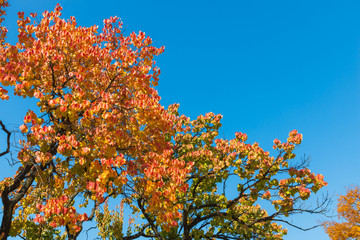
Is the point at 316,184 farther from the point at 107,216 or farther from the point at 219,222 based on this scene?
the point at 107,216

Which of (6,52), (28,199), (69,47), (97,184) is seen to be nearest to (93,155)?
(97,184)

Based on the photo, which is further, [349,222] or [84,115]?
[349,222]

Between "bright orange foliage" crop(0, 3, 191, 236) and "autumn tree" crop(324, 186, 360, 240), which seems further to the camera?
"autumn tree" crop(324, 186, 360, 240)

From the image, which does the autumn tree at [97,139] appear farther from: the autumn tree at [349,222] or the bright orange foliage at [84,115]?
the autumn tree at [349,222]

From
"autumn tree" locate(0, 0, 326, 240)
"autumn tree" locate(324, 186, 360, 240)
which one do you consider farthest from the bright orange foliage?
"autumn tree" locate(324, 186, 360, 240)

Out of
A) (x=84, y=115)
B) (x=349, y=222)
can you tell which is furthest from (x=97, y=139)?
(x=349, y=222)

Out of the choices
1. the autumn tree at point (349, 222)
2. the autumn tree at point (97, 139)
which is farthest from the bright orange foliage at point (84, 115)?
the autumn tree at point (349, 222)

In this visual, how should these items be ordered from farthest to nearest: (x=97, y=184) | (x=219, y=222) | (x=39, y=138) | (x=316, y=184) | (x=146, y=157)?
(x=219, y=222)
(x=316, y=184)
(x=146, y=157)
(x=39, y=138)
(x=97, y=184)

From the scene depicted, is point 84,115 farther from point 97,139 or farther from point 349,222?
point 349,222

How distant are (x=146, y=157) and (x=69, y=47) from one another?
4.59 metres

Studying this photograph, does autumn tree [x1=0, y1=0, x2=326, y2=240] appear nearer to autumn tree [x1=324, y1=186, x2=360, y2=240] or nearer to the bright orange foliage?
the bright orange foliage

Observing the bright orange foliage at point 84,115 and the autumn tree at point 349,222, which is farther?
the autumn tree at point 349,222

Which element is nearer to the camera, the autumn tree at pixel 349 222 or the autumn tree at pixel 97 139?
the autumn tree at pixel 97 139

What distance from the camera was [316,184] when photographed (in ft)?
45.4
